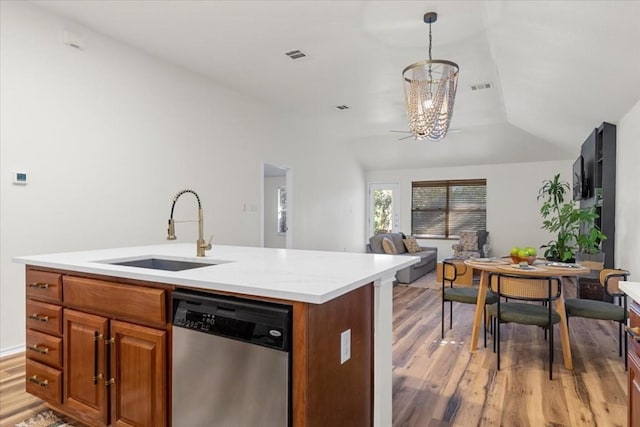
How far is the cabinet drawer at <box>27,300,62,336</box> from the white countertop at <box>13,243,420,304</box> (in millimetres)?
217

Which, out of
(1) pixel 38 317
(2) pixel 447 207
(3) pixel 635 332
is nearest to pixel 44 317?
(1) pixel 38 317

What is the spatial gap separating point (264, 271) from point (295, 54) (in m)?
3.06

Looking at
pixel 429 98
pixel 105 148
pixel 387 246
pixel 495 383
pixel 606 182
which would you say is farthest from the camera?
pixel 387 246

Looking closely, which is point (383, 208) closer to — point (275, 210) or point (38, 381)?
point (275, 210)

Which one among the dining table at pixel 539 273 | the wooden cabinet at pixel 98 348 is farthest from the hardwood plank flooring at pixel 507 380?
the wooden cabinet at pixel 98 348

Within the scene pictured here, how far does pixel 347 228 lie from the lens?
28.4 ft

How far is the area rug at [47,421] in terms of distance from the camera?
1941mm

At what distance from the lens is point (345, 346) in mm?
1442

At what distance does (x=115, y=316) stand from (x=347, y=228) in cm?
712

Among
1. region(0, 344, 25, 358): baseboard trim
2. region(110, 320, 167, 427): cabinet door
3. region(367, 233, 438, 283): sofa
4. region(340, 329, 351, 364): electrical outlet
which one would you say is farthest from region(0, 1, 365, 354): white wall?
region(340, 329, 351, 364): electrical outlet

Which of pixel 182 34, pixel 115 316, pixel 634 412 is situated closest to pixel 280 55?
pixel 182 34

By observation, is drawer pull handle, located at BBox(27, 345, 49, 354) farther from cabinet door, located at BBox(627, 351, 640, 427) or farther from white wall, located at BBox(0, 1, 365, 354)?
cabinet door, located at BBox(627, 351, 640, 427)

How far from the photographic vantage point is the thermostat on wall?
2971 millimetres

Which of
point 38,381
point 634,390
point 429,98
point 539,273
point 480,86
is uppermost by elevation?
point 480,86
